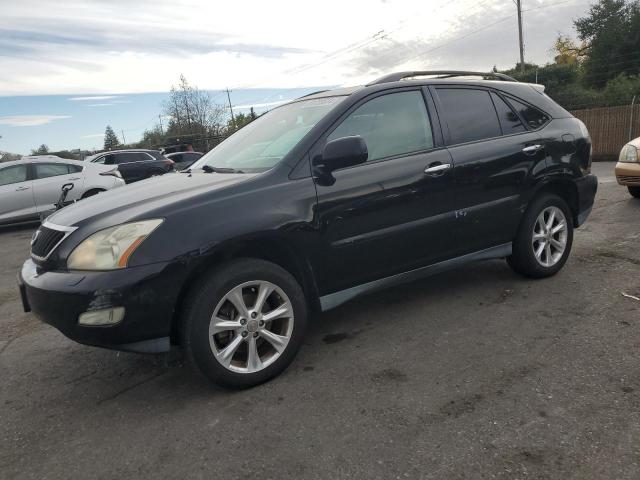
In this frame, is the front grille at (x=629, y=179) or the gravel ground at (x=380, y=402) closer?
the gravel ground at (x=380, y=402)

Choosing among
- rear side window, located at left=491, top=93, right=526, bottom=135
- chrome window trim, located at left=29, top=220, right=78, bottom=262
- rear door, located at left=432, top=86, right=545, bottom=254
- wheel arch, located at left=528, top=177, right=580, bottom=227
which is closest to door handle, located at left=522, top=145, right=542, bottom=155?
rear door, located at left=432, top=86, right=545, bottom=254

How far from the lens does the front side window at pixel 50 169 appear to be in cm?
1075

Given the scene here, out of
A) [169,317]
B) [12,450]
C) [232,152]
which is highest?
[232,152]

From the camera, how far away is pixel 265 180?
3123mm

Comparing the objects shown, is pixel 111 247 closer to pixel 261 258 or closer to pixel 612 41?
pixel 261 258

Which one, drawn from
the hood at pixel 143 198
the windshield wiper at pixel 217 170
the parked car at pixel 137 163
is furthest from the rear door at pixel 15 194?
the windshield wiper at pixel 217 170

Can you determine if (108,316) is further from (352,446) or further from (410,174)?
(410,174)

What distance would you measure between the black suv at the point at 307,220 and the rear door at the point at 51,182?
25.9ft

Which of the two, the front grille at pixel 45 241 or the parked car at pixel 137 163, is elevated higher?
the parked car at pixel 137 163

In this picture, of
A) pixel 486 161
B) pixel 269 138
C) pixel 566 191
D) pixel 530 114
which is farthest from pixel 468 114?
pixel 269 138

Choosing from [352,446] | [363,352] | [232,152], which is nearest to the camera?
[352,446]

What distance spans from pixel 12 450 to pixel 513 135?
404 centimetres

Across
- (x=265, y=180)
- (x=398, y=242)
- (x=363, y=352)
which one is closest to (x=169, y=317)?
(x=265, y=180)

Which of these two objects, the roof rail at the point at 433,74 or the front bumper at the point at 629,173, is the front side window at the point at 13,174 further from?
the front bumper at the point at 629,173
